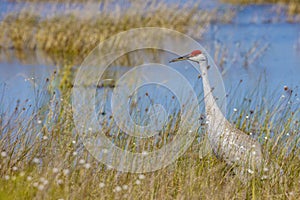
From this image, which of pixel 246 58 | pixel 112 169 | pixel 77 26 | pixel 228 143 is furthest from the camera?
pixel 77 26

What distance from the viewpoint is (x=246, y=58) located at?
11.9 metres

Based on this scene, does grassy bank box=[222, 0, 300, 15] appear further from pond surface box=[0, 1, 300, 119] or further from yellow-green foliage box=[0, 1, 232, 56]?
yellow-green foliage box=[0, 1, 232, 56]

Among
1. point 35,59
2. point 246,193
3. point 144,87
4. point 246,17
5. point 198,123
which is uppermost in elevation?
point 246,17

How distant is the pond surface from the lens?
9689 millimetres

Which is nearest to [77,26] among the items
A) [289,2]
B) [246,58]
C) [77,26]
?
[77,26]

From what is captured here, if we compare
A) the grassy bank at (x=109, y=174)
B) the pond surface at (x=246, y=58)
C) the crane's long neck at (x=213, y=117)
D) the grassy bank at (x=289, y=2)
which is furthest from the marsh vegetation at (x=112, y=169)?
the grassy bank at (x=289, y=2)

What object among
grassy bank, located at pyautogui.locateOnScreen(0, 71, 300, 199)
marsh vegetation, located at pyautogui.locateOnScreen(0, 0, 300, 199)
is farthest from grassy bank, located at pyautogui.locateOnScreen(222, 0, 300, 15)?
grassy bank, located at pyautogui.locateOnScreen(0, 71, 300, 199)

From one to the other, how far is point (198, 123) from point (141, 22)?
7719 mm

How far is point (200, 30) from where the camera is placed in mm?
13828

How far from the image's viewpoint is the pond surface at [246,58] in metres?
9.69

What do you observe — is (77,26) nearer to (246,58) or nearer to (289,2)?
(246,58)

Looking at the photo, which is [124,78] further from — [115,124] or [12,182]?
[12,182]

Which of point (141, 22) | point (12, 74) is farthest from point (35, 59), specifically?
point (141, 22)

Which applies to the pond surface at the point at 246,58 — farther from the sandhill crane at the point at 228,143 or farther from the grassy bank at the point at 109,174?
the sandhill crane at the point at 228,143
